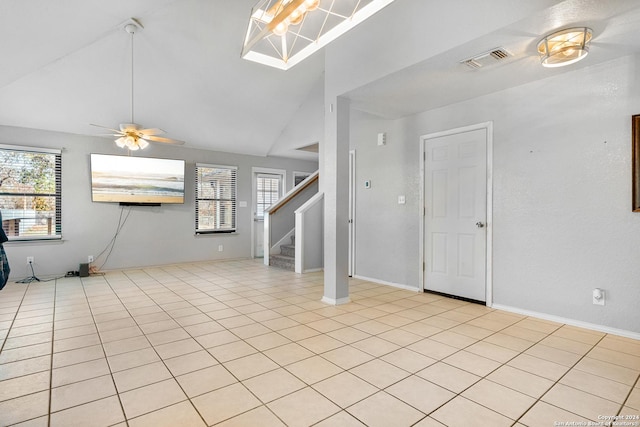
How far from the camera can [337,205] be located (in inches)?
153

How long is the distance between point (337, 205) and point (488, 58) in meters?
2.08

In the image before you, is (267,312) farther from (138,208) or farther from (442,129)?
(138,208)

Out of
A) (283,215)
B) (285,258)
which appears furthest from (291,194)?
(285,258)

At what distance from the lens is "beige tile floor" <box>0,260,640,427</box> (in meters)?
1.78

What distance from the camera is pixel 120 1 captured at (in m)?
3.17

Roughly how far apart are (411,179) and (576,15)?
2.62 m

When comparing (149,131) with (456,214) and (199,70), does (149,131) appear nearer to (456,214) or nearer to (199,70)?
(199,70)

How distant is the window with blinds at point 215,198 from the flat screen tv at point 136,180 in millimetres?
503

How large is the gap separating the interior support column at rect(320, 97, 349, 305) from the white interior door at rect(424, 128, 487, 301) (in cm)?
126

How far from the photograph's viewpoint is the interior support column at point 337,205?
3.89 m

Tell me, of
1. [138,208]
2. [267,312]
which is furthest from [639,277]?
[138,208]

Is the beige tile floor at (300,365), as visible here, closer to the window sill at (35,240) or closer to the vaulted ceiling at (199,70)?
the window sill at (35,240)

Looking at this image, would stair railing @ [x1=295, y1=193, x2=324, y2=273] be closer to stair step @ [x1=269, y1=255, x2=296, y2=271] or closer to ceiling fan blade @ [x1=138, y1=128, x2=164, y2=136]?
stair step @ [x1=269, y1=255, x2=296, y2=271]

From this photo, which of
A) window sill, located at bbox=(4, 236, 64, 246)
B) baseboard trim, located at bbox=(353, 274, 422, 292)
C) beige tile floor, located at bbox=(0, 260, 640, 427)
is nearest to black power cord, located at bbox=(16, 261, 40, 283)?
window sill, located at bbox=(4, 236, 64, 246)
